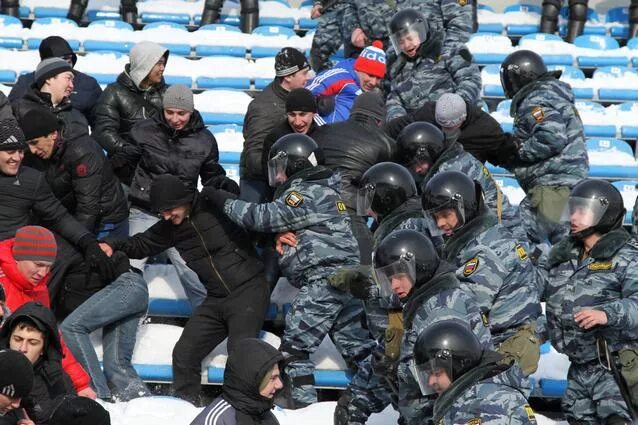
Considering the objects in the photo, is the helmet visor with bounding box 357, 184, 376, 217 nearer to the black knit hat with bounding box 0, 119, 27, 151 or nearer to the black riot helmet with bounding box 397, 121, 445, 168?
the black riot helmet with bounding box 397, 121, 445, 168

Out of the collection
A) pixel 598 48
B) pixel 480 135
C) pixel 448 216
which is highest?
pixel 448 216

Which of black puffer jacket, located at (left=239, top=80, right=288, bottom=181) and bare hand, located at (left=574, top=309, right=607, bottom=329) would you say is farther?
black puffer jacket, located at (left=239, top=80, right=288, bottom=181)

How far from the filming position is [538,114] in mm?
8133

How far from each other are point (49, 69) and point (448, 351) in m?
3.98

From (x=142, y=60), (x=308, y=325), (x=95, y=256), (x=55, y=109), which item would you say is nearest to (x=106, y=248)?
(x=95, y=256)

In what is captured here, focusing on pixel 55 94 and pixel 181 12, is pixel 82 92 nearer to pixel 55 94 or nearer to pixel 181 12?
pixel 55 94

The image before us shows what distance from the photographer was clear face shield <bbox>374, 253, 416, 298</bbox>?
5.74 m

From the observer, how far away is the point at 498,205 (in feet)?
24.3

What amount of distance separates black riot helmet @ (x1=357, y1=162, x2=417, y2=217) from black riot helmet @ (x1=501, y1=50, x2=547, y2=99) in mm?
1638

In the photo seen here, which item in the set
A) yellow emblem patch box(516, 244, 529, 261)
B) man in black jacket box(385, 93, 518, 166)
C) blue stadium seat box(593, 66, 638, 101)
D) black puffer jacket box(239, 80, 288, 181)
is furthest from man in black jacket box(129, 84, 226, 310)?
blue stadium seat box(593, 66, 638, 101)

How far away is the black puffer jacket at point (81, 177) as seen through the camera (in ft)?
24.7

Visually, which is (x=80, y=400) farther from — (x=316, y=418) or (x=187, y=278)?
(x=187, y=278)

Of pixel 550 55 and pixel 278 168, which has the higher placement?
pixel 278 168

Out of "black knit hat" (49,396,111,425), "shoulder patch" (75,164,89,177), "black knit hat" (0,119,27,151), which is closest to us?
"black knit hat" (49,396,111,425)
